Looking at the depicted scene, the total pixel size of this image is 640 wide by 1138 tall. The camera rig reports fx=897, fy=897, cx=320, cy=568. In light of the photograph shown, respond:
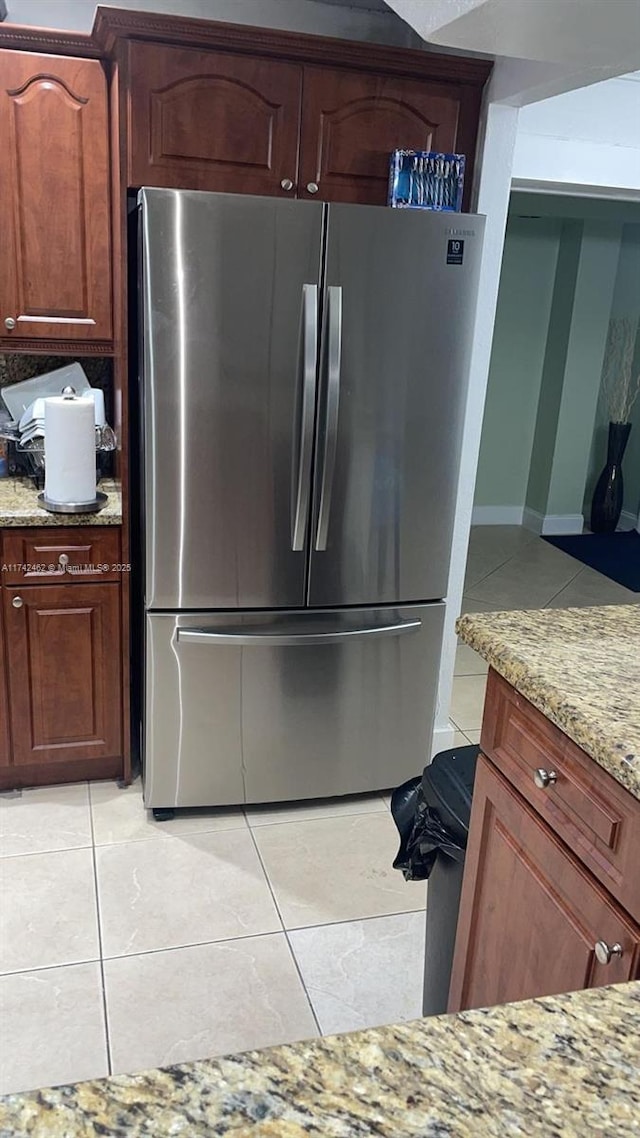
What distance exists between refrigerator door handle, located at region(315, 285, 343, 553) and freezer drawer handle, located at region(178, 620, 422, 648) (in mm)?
273

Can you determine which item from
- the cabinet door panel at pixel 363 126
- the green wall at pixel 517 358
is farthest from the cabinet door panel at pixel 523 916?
the green wall at pixel 517 358

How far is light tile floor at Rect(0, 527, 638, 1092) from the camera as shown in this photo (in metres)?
1.98

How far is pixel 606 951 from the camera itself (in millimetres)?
1181

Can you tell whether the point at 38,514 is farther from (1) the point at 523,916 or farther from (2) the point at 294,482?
(1) the point at 523,916

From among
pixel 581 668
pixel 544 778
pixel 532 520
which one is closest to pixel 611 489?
pixel 532 520

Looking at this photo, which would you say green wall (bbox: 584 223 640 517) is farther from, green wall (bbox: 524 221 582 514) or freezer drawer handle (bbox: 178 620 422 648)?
freezer drawer handle (bbox: 178 620 422 648)

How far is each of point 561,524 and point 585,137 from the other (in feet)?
12.5

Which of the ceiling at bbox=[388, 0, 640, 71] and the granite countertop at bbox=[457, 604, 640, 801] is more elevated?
the ceiling at bbox=[388, 0, 640, 71]

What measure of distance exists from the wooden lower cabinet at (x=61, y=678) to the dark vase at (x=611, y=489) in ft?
14.9

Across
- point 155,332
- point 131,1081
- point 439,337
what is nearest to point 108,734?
point 155,332

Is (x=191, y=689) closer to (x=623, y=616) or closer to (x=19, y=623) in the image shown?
(x=19, y=623)

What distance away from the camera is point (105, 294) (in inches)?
103

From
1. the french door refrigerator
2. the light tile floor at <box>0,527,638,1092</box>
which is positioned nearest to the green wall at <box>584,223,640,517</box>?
the french door refrigerator

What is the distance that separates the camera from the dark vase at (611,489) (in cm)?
628
